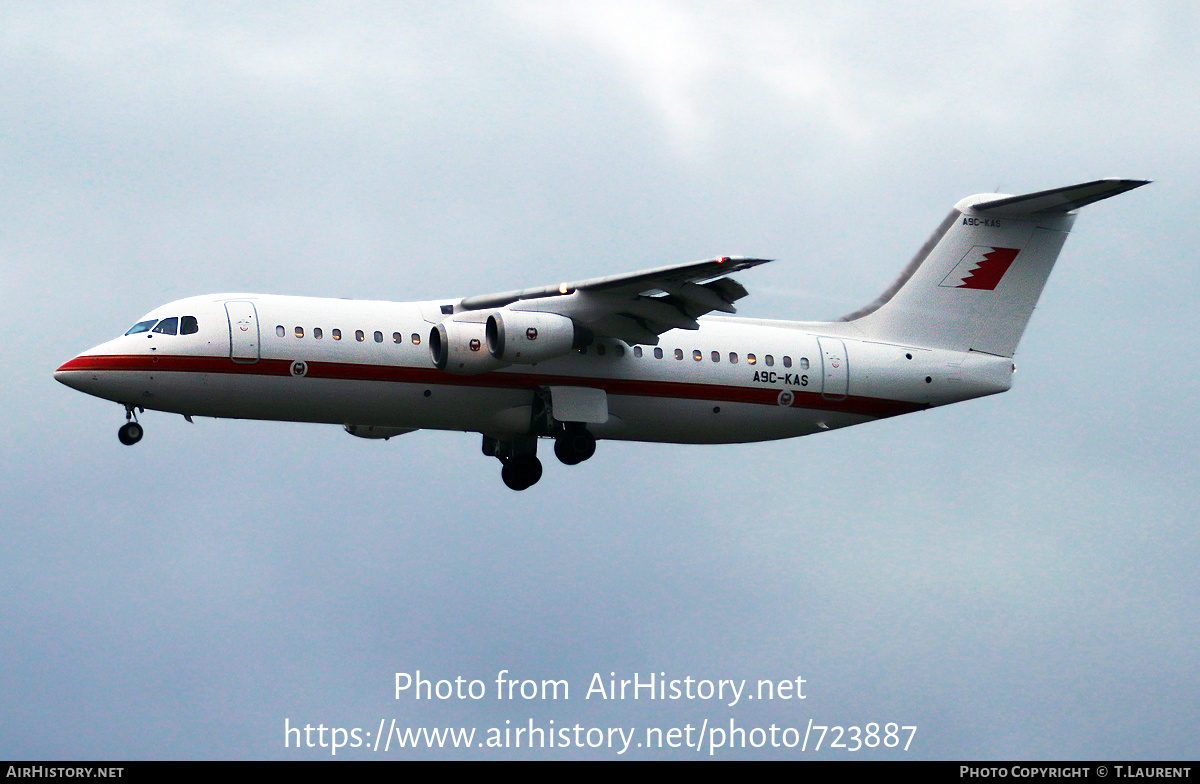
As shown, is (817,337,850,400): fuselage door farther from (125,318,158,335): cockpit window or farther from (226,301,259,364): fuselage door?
(125,318,158,335): cockpit window

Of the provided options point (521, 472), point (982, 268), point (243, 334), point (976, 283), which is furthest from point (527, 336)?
point (982, 268)

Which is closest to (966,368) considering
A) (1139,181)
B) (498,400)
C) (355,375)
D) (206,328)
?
(1139,181)

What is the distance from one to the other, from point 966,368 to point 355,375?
9658mm

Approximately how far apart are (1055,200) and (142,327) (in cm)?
1374

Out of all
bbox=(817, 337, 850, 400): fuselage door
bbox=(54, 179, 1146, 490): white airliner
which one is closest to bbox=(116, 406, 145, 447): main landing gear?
bbox=(54, 179, 1146, 490): white airliner

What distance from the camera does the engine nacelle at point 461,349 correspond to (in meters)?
22.5

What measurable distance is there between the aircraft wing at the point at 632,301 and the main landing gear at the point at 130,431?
4648 millimetres

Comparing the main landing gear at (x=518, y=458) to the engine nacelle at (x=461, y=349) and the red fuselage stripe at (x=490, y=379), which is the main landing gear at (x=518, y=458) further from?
the engine nacelle at (x=461, y=349)

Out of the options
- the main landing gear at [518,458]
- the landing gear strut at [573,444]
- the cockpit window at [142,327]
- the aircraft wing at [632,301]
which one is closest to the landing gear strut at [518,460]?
the main landing gear at [518,458]

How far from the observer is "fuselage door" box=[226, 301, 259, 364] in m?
22.2

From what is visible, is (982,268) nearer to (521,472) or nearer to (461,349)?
(521,472)

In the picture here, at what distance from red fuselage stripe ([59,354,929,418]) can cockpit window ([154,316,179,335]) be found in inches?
14.5

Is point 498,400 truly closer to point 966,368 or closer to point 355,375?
point 355,375

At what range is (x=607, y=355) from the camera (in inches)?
945
